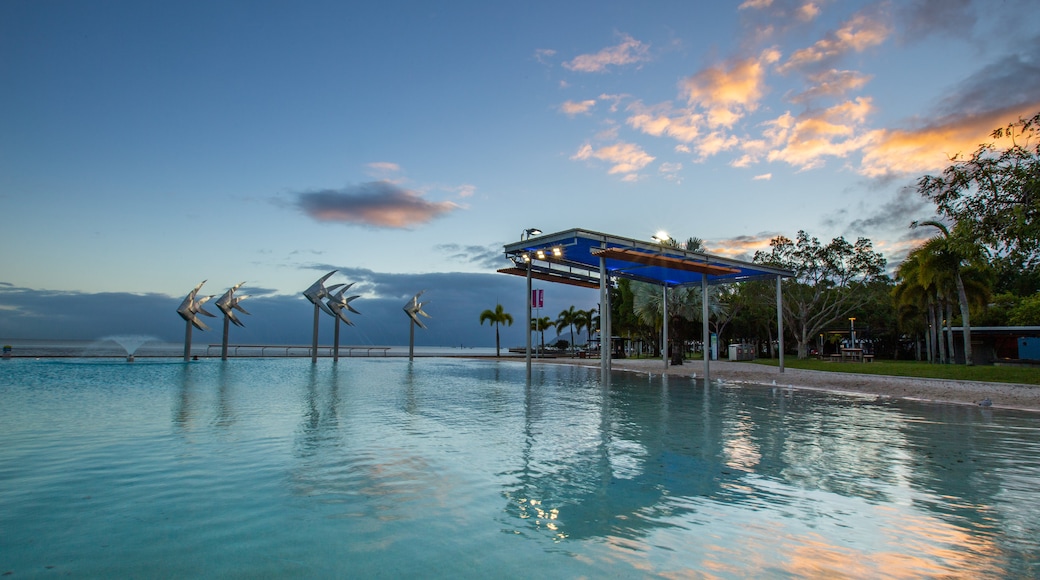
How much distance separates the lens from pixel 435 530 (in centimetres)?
481

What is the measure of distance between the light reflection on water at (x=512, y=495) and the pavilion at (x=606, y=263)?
362 inches

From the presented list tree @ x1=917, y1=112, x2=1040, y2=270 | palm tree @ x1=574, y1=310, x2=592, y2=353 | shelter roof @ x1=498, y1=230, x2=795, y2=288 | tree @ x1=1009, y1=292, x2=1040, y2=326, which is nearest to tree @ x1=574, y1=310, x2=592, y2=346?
palm tree @ x1=574, y1=310, x2=592, y2=353

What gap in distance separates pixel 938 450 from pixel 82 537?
38.4 ft

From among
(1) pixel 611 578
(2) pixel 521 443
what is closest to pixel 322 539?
(1) pixel 611 578

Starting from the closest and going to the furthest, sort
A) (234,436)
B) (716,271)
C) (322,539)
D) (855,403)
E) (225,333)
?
(322,539) < (234,436) < (855,403) < (716,271) < (225,333)

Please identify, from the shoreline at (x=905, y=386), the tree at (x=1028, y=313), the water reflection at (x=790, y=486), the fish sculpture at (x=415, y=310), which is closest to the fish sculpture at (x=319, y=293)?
the fish sculpture at (x=415, y=310)

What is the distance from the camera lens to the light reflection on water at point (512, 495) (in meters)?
4.18

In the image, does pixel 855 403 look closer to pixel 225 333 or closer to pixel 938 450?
pixel 938 450

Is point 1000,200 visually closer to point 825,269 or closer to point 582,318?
point 825,269

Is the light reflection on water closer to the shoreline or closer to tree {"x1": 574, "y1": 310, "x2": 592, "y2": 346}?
the shoreline

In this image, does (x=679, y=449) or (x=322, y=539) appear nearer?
(x=322, y=539)

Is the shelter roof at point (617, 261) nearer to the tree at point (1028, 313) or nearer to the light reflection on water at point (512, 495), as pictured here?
the light reflection on water at point (512, 495)

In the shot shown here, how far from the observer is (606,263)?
79.6 ft

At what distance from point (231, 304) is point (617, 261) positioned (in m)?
30.8
